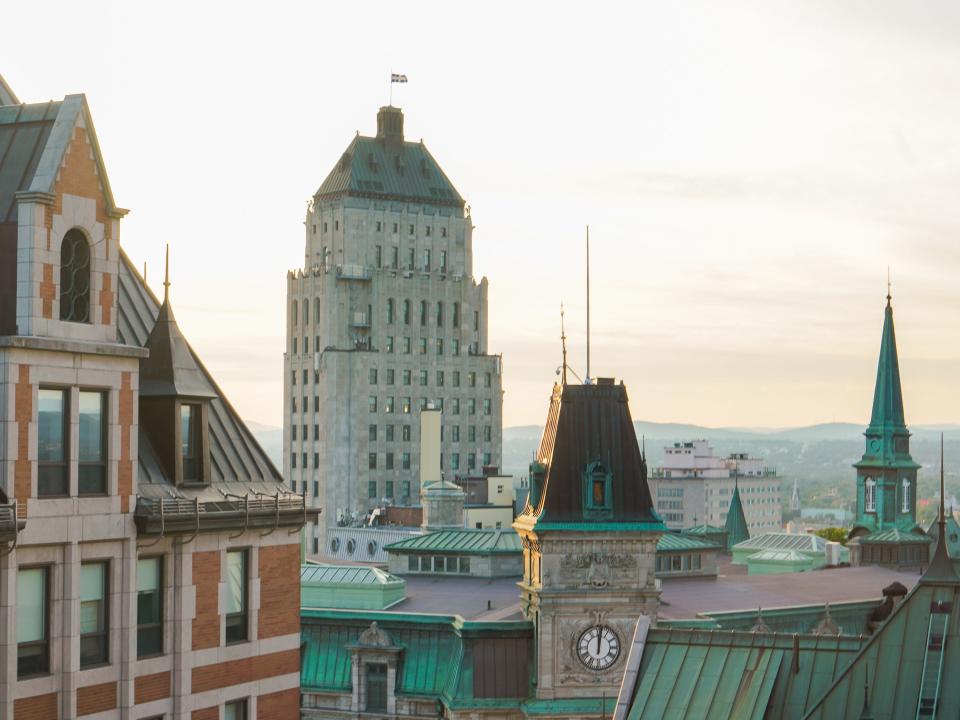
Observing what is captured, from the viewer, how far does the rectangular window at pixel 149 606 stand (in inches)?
1507

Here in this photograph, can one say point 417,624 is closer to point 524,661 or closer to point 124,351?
point 524,661

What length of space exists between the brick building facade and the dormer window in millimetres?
50803

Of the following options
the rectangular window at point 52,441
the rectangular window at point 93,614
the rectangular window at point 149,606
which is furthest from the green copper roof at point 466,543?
the rectangular window at point 52,441

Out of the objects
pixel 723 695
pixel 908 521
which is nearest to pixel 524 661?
pixel 723 695

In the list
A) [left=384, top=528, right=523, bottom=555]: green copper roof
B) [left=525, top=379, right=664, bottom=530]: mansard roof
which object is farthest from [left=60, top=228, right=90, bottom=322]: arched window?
[left=384, top=528, right=523, bottom=555]: green copper roof

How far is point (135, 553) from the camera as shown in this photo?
124ft

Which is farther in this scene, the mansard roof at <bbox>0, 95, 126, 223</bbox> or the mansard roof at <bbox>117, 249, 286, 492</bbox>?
the mansard roof at <bbox>117, 249, 286, 492</bbox>

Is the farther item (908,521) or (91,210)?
(908,521)

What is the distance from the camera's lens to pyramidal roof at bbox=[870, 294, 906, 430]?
196 meters

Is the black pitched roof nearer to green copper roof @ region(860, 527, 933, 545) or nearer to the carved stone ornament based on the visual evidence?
the carved stone ornament

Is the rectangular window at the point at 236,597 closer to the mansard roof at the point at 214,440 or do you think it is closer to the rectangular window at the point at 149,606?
the mansard roof at the point at 214,440

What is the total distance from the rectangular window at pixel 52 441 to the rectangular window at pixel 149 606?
10.1 ft

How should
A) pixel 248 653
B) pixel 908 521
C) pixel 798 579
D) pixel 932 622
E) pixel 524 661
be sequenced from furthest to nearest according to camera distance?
pixel 908 521 < pixel 798 579 < pixel 524 661 < pixel 932 622 < pixel 248 653

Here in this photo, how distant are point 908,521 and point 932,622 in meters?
137
